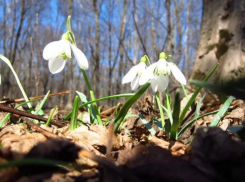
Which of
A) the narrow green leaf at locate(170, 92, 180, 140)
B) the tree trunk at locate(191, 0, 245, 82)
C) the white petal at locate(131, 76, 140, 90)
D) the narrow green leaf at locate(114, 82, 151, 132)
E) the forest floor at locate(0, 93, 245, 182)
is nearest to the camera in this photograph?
the forest floor at locate(0, 93, 245, 182)

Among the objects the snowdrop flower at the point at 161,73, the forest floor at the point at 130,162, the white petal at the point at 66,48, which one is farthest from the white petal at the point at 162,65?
the forest floor at the point at 130,162

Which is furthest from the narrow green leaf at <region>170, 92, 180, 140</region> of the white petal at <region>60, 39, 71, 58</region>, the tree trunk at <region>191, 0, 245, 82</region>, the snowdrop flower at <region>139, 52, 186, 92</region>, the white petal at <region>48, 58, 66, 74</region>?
the tree trunk at <region>191, 0, 245, 82</region>

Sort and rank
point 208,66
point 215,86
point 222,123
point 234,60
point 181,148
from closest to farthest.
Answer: point 215,86 → point 181,148 → point 222,123 → point 234,60 → point 208,66

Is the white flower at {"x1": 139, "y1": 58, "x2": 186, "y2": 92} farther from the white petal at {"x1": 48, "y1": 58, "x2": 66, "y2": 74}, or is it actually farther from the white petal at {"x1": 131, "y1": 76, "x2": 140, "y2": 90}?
the white petal at {"x1": 48, "y1": 58, "x2": 66, "y2": 74}

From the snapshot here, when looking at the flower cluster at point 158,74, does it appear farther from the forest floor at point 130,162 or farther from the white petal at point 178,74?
the forest floor at point 130,162

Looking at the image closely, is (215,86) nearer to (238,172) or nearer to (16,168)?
(238,172)

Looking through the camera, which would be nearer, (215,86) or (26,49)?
(215,86)

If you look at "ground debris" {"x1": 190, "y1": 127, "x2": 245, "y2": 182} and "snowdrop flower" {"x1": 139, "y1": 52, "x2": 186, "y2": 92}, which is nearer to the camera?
"ground debris" {"x1": 190, "y1": 127, "x2": 245, "y2": 182}

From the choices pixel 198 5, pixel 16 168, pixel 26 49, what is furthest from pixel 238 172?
pixel 198 5
